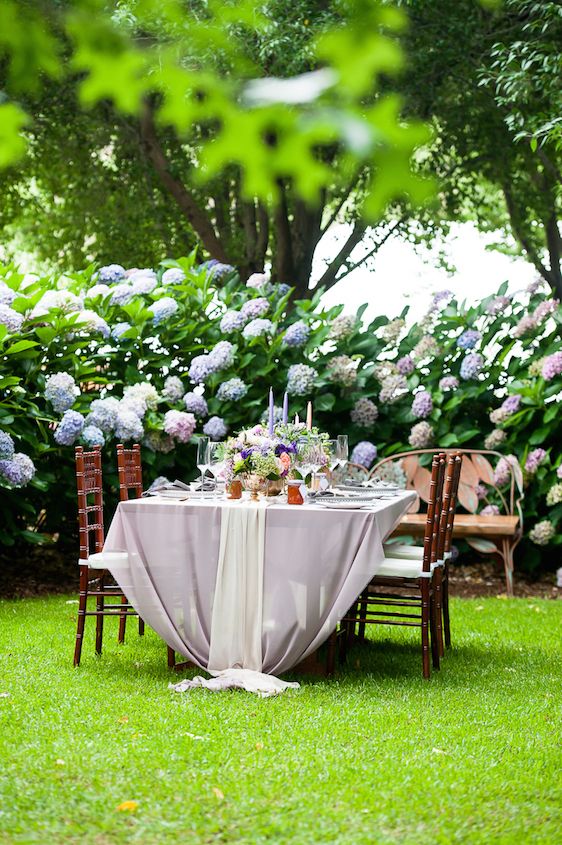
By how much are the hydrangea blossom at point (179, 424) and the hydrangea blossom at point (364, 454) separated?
1385 millimetres

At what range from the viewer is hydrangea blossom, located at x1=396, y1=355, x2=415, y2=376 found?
8758mm

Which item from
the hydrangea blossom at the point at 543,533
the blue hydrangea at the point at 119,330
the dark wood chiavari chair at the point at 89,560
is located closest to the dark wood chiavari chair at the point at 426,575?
the dark wood chiavari chair at the point at 89,560

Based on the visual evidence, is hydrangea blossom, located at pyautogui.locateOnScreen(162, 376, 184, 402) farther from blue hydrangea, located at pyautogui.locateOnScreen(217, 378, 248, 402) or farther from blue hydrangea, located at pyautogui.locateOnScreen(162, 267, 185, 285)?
blue hydrangea, located at pyautogui.locateOnScreen(162, 267, 185, 285)

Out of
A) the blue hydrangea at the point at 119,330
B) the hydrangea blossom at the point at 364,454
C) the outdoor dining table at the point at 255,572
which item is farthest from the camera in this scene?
the hydrangea blossom at the point at 364,454

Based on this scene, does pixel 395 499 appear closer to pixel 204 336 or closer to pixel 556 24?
pixel 204 336

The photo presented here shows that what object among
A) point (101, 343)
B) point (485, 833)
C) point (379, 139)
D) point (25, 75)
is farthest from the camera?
point (101, 343)

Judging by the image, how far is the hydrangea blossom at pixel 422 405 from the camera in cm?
854

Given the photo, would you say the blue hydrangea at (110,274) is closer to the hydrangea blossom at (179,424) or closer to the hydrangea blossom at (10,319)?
the hydrangea blossom at (179,424)

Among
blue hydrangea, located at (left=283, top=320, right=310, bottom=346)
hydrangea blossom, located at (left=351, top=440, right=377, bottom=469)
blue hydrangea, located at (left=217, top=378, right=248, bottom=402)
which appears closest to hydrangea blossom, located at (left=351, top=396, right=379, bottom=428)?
hydrangea blossom, located at (left=351, top=440, right=377, bottom=469)

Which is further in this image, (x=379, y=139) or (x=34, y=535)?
(x=34, y=535)

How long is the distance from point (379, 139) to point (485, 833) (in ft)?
7.17

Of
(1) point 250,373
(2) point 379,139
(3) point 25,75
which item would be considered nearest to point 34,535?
(1) point 250,373

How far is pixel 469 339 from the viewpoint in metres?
8.55

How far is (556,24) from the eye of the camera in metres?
8.77
